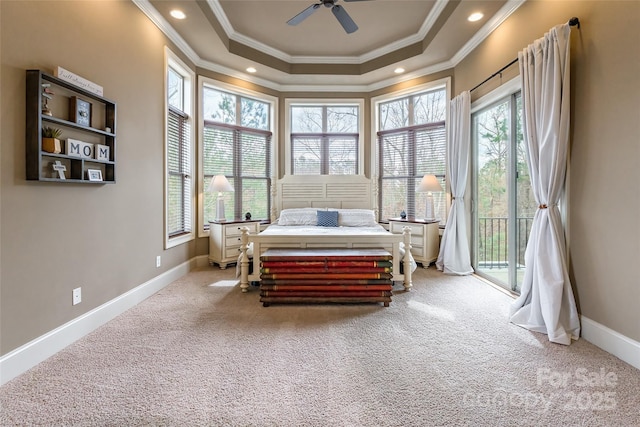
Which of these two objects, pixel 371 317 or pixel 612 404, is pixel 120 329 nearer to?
pixel 371 317

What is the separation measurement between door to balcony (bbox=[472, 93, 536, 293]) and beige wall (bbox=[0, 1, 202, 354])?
169 inches

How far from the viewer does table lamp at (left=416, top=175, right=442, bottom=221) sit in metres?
4.63

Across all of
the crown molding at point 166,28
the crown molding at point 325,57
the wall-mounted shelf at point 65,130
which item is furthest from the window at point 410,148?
the wall-mounted shelf at point 65,130

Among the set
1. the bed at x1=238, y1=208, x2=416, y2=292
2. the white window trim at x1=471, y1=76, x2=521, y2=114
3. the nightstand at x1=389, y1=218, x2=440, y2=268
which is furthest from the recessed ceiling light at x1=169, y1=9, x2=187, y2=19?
the nightstand at x1=389, y1=218, x2=440, y2=268

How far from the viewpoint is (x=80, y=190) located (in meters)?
2.43

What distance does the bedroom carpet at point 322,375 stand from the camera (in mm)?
1535

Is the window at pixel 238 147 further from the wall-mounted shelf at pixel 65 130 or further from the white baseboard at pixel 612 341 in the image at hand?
the white baseboard at pixel 612 341

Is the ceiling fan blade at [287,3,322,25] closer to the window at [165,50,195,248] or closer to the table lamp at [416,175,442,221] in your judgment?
the window at [165,50,195,248]

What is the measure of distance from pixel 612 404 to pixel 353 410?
1453 mm

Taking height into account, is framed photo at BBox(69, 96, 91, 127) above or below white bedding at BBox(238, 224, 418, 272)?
above

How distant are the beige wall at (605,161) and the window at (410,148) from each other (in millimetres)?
2399

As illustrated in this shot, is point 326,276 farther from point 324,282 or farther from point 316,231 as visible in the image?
point 316,231

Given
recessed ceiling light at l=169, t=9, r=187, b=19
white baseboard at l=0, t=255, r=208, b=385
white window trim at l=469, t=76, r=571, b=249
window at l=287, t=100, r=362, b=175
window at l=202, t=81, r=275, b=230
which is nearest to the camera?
white baseboard at l=0, t=255, r=208, b=385

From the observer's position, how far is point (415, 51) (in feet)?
15.0
